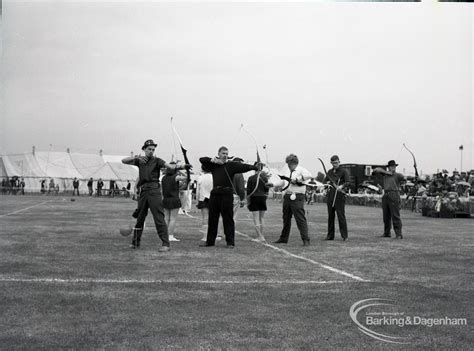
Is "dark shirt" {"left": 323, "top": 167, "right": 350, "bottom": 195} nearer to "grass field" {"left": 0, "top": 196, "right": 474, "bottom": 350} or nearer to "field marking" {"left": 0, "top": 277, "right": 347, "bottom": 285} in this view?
"grass field" {"left": 0, "top": 196, "right": 474, "bottom": 350}

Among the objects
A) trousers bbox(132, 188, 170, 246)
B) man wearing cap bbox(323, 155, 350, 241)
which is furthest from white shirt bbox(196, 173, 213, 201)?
man wearing cap bbox(323, 155, 350, 241)

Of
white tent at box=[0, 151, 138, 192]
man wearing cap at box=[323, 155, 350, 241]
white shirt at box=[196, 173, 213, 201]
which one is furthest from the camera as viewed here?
white tent at box=[0, 151, 138, 192]

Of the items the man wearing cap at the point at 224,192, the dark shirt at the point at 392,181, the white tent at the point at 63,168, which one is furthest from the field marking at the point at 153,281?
the white tent at the point at 63,168

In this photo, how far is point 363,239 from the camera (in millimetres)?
14562

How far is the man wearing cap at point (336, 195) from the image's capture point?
14.3 m

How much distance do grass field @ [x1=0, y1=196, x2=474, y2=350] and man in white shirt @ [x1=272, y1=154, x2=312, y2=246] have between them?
1.55 feet

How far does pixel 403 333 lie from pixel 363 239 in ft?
30.7

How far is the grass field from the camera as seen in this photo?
5.07m

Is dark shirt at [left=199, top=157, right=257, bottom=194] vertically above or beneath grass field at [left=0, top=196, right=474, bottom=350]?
above

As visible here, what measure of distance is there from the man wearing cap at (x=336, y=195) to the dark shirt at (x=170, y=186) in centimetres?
383

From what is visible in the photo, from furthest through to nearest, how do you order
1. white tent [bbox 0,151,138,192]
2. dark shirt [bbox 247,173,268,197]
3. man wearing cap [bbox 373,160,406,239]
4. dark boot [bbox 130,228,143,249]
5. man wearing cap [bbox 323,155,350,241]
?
white tent [bbox 0,151,138,192], man wearing cap [bbox 373,160,406,239], man wearing cap [bbox 323,155,350,241], dark shirt [bbox 247,173,268,197], dark boot [bbox 130,228,143,249]

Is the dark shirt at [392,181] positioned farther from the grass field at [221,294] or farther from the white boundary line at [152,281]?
the white boundary line at [152,281]

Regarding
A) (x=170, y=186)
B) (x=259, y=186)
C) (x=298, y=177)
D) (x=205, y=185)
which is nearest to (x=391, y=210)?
(x=298, y=177)

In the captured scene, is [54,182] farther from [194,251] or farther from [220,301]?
[220,301]
